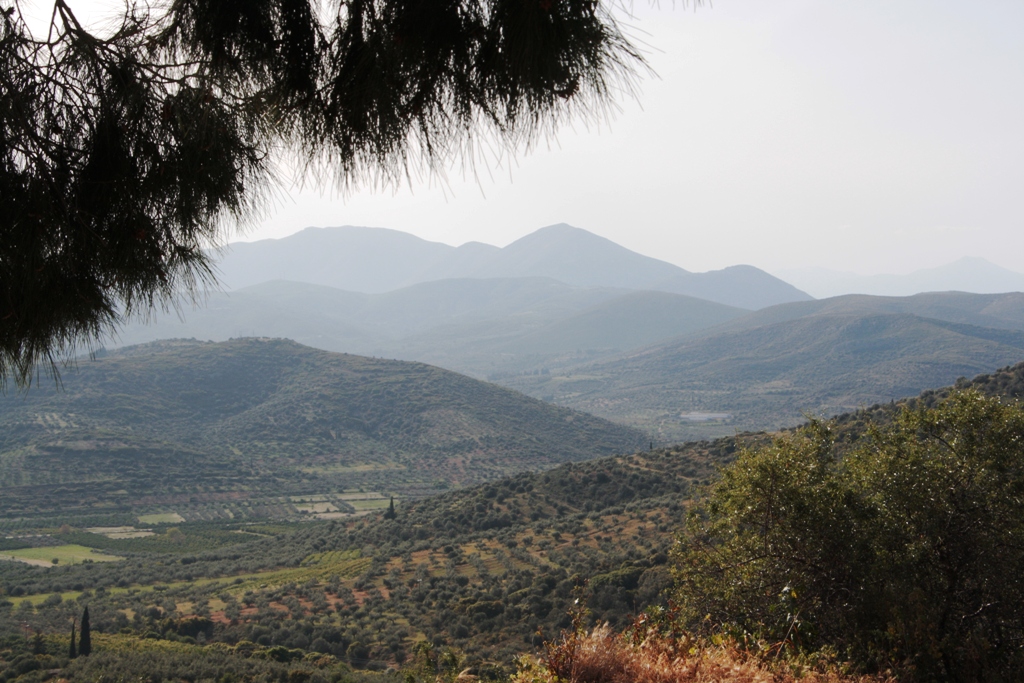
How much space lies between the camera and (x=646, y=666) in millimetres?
3252

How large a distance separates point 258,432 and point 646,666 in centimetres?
7963

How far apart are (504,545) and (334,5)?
24956mm

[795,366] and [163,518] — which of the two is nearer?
[163,518]

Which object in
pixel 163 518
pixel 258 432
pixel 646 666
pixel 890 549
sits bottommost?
pixel 163 518

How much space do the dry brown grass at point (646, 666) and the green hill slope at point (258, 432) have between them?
51678 mm

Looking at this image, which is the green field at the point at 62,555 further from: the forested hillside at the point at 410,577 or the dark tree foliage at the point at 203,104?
the dark tree foliage at the point at 203,104

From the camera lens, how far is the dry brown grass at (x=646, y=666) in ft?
10.5

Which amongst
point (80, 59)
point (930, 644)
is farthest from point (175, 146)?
point (930, 644)

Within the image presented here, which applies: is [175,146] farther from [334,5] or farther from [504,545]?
[504,545]

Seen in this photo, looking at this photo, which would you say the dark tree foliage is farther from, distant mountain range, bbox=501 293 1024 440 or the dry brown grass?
distant mountain range, bbox=501 293 1024 440

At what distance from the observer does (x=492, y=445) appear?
2921 inches

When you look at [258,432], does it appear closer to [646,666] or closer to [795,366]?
[646,666]

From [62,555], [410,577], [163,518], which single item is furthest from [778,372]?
[410,577]

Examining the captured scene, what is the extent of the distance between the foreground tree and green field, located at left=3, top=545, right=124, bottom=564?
38329 mm
